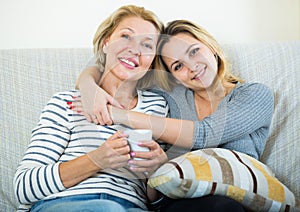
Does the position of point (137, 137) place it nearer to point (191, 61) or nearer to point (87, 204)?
point (87, 204)

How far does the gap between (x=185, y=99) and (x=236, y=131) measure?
0.23m

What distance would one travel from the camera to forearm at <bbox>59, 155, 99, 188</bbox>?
136 cm

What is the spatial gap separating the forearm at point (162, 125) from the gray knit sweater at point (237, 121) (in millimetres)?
25

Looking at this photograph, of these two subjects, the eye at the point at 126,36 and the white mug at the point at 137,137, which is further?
the eye at the point at 126,36

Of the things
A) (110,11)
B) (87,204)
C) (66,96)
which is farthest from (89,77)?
(110,11)

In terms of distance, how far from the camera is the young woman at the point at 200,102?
1.47 m

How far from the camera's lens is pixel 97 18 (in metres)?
2.06

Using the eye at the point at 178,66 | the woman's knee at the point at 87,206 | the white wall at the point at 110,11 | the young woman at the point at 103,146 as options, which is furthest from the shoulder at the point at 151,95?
the white wall at the point at 110,11

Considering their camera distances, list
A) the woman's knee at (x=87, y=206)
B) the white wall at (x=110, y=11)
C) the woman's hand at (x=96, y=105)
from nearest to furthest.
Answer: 1. the woman's knee at (x=87, y=206)
2. the woman's hand at (x=96, y=105)
3. the white wall at (x=110, y=11)

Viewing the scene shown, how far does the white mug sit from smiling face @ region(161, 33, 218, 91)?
328mm

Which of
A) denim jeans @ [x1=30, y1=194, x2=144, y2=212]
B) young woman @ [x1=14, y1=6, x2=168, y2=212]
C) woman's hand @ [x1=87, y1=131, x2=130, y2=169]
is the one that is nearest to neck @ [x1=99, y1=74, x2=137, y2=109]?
young woman @ [x1=14, y1=6, x2=168, y2=212]

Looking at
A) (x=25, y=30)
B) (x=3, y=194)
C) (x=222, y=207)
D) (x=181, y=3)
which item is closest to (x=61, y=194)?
(x=3, y=194)

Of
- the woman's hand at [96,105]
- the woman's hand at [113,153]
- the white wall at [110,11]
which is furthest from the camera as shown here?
the white wall at [110,11]

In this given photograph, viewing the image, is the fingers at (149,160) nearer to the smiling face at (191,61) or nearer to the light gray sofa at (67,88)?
the smiling face at (191,61)
